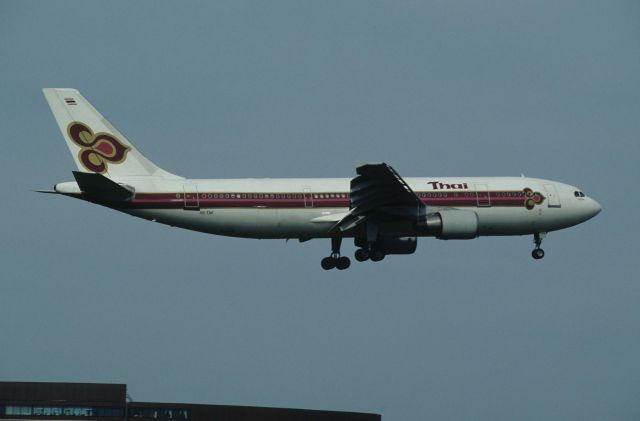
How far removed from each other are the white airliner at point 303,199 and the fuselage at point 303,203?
0.05 m

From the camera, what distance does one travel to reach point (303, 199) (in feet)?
265

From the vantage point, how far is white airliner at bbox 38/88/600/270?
79.1 metres

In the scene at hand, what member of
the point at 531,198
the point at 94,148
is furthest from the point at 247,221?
the point at 531,198

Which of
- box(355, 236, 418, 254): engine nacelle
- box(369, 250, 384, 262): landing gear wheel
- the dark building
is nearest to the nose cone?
box(355, 236, 418, 254): engine nacelle

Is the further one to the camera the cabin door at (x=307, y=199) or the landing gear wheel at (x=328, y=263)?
the landing gear wheel at (x=328, y=263)

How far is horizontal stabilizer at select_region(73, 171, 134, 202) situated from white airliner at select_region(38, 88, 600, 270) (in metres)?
0.05

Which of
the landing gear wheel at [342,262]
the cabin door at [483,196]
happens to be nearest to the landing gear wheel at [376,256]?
the landing gear wheel at [342,262]

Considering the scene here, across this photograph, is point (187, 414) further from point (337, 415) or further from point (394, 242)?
point (394, 242)

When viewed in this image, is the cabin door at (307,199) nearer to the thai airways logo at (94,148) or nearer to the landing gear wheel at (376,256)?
the landing gear wheel at (376,256)

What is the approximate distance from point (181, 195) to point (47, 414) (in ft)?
70.4

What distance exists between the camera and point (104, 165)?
81688 mm

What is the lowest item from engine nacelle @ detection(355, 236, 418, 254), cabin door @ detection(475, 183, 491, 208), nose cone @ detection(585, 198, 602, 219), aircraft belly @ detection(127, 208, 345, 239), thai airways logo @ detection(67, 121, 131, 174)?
aircraft belly @ detection(127, 208, 345, 239)

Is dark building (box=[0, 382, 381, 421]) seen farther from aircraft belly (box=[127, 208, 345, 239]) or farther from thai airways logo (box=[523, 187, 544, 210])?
thai airways logo (box=[523, 187, 544, 210])

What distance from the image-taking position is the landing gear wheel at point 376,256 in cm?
8369
